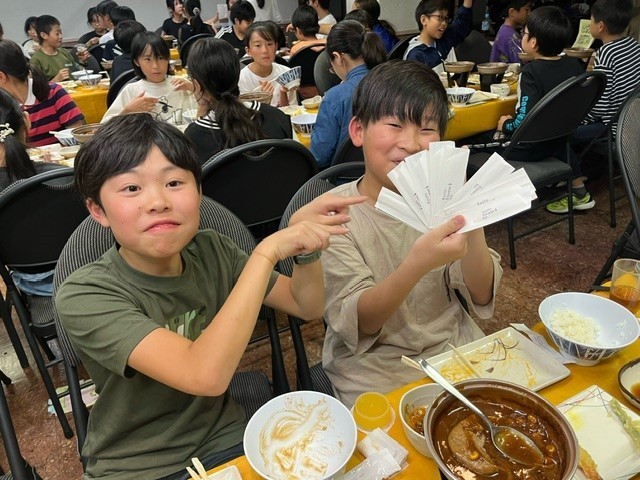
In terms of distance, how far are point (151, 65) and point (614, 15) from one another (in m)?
3.30

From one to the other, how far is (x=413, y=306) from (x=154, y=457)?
731mm

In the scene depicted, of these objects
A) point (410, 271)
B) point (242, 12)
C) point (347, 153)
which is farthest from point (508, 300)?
point (242, 12)

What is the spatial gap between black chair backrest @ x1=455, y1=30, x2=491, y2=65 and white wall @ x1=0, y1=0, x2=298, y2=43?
18.1 ft

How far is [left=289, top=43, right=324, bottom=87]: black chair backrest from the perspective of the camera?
14.1 feet

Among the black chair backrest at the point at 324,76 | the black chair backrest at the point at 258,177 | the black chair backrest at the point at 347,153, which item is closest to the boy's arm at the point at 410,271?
the black chair backrest at the point at 258,177

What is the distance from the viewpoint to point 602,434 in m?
0.82

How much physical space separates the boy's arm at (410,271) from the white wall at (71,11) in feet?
29.8

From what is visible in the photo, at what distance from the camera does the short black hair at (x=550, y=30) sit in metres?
2.94

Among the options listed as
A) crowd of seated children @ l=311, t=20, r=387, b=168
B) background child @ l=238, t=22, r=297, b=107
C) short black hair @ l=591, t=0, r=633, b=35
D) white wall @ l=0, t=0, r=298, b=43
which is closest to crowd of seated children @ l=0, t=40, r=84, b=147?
background child @ l=238, t=22, r=297, b=107

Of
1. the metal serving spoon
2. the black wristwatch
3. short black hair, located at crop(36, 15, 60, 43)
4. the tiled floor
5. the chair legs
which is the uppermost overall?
short black hair, located at crop(36, 15, 60, 43)

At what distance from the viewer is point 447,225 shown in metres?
0.93

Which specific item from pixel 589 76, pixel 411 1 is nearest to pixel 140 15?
pixel 411 1

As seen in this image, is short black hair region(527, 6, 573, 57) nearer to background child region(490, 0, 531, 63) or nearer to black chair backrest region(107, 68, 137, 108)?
background child region(490, 0, 531, 63)

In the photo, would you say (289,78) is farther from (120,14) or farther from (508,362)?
(120,14)
